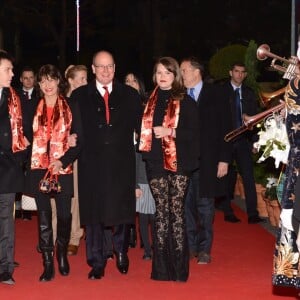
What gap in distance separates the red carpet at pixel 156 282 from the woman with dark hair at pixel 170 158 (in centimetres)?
25

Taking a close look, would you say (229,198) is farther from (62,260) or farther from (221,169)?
(62,260)

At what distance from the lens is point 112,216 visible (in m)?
8.05

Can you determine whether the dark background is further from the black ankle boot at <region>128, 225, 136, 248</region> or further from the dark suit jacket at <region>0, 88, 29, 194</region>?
the dark suit jacket at <region>0, 88, 29, 194</region>

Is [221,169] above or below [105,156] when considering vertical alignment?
below

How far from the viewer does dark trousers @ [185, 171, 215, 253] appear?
8836mm

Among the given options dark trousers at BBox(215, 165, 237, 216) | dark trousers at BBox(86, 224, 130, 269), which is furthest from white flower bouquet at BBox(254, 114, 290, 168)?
→ dark trousers at BBox(215, 165, 237, 216)

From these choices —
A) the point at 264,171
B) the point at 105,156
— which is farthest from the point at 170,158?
the point at 264,171

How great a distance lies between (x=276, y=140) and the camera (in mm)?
6504

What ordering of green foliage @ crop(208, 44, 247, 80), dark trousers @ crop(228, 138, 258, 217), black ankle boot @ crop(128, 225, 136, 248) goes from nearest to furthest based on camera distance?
black ankle boot @ crop(128, 225, 136, 248) → dark trousers @ crop(228, 138, 258, 217) → green foliage @ crop(208, 44, 247, 80)

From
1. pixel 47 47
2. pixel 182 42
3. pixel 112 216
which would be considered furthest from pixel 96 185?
pixel 47 47

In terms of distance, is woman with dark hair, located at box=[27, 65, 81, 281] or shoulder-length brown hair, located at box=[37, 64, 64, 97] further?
shoulder-length brown hair, located at box=[37, 64, 64, 97]

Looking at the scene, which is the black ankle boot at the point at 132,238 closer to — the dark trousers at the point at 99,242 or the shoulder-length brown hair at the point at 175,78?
the dark trousers at the point at 99,242

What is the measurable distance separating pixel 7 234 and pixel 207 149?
7.09 feet

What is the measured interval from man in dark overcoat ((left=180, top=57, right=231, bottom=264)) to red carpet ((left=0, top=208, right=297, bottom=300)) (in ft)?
1.27
